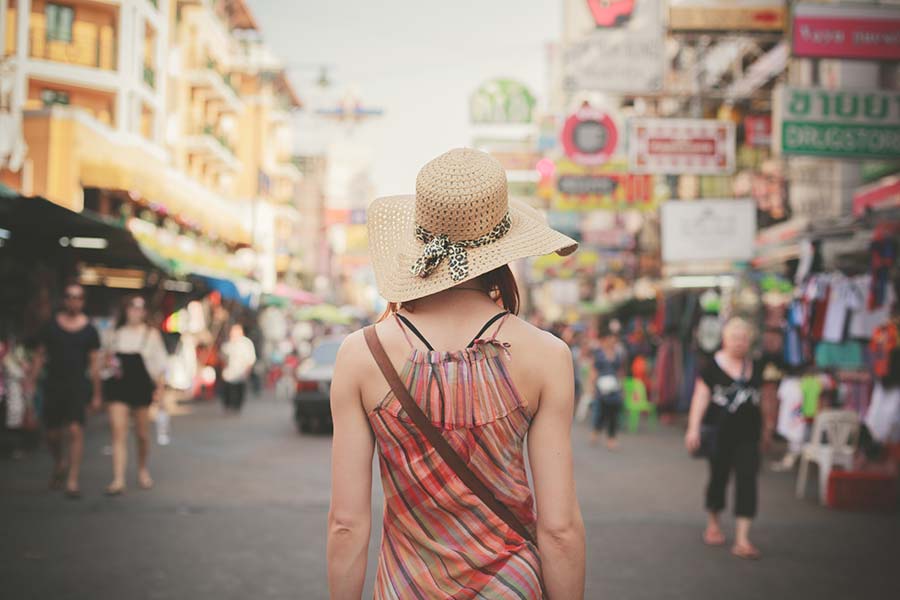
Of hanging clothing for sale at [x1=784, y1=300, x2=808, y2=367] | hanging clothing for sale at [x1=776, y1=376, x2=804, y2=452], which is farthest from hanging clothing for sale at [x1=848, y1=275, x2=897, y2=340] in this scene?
hanging clothing for sale at [x1=776, y1=376, x2=804, y2=452]

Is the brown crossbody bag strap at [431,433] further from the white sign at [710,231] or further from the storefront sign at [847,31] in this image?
the white sign at [710,231]

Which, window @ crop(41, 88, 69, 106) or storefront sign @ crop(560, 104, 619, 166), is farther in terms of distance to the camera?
window @ crop(41, 88, 69, 106)

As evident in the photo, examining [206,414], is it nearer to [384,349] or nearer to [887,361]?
[887,361]

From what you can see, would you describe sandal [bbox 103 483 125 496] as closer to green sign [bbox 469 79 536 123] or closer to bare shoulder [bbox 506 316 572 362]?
bare shoulder [bbox 506 316 572 362]

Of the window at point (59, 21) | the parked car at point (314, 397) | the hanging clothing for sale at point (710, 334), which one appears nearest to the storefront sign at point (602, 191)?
the hanging clothing for sale at point (710, 334)

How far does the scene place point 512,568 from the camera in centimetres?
207

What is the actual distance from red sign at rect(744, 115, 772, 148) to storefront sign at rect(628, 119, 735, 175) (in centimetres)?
233

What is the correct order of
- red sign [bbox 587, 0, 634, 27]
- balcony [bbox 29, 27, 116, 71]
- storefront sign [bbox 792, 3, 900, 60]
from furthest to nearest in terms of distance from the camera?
balcony [bbox 29, 27, 116, 71], red sign [bbox 587, 0, 634, 27], storefront sign [bbox 792, 3, 900, 60]

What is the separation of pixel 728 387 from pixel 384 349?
17.8 ft

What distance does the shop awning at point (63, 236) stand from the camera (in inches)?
435

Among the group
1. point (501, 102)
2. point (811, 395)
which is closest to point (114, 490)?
point (811, 395)

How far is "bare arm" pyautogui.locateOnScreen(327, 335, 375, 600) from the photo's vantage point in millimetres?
2096

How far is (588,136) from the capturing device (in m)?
18.5

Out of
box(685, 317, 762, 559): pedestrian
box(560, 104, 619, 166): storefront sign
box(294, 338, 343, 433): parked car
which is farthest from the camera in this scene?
box(560, 104, 619, 166): storefront sign
